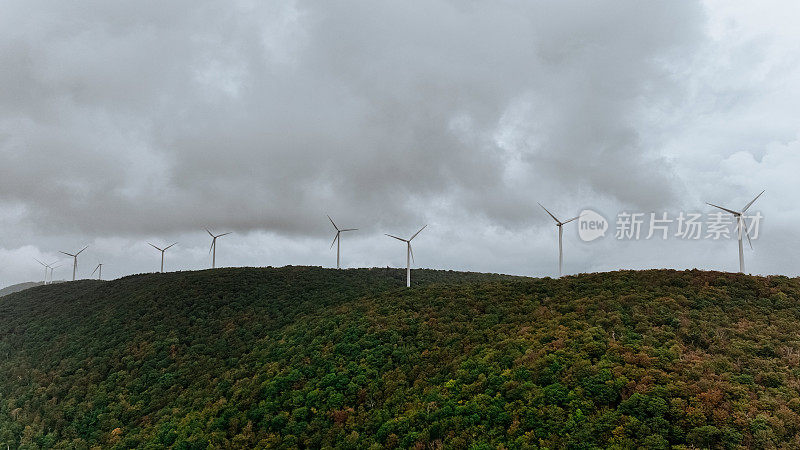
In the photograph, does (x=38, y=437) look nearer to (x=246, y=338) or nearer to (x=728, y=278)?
(x=246, y=338)

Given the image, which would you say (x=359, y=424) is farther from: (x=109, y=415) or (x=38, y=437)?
(x=38, y=437)

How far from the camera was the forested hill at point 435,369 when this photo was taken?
25250 mm

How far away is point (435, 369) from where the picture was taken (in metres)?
35.3

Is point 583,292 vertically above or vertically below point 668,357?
above

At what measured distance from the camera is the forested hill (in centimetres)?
2525

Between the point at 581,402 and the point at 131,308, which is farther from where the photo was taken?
the point at 131,308

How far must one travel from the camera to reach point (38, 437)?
42312 millimetres

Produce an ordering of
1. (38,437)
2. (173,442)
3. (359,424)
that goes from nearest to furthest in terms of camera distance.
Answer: (359,424) → (173,442) → (38,437)

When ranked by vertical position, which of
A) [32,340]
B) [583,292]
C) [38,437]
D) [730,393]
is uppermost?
[583,292]

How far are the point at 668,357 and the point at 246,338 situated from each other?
145 feet

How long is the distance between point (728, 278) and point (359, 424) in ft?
123

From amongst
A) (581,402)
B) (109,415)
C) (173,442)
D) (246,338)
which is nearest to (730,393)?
(581,402)

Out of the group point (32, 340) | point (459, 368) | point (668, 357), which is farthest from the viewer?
point (32, 340)

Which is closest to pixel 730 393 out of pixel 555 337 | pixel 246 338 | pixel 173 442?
pixel 555 337
